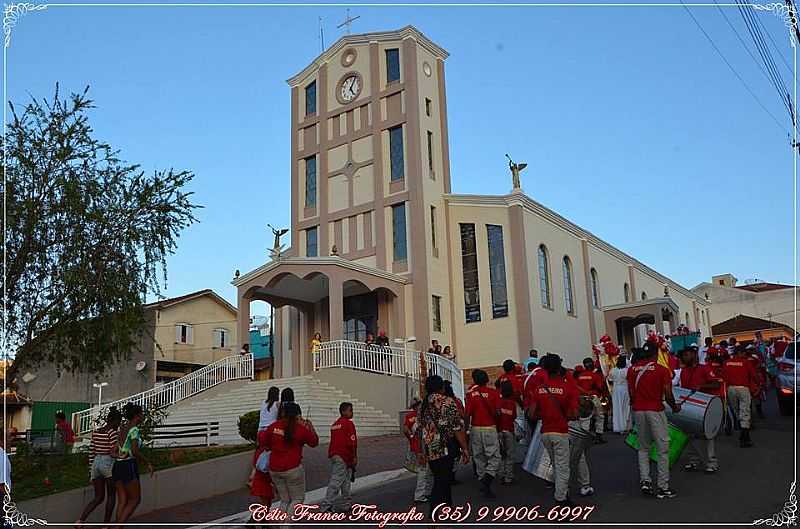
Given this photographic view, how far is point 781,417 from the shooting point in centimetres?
1547

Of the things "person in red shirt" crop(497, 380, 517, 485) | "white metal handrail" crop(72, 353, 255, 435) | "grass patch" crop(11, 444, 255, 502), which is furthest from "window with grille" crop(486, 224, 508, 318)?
"person in red shirt" crop(497, 380, 517, 485)

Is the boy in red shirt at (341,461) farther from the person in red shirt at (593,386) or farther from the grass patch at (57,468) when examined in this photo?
the person in red shirt at (593,386)

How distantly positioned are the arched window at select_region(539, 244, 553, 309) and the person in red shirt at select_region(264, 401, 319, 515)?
22215mm

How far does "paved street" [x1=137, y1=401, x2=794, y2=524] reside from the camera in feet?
25.3

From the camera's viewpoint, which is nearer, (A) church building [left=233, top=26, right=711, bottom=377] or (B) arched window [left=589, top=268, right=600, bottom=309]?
(A) church building [left=233, top=26, right=711, bottom=377]

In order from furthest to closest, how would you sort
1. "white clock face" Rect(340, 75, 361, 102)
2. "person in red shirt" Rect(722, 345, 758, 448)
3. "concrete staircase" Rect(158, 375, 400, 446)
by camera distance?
"white clock face" Rect(340, 75, 361, 102), "concrete staircase" Rect(158, 375, 400, 446), "person in red shirt" Rect(722, 345, 758, 448)

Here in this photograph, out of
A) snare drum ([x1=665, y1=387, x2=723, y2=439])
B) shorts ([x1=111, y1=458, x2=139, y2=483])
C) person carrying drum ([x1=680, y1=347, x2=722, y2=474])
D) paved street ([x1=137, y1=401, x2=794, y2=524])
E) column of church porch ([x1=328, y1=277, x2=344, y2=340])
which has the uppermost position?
column of church porch ([x1=328, y1=277, x2=344, y2=340])

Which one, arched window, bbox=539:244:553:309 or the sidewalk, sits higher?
arched window, bbox=539:244:553:309

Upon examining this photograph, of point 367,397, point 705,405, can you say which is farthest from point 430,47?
point 705,405

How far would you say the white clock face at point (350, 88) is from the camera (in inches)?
1206

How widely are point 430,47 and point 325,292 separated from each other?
36.0 ft

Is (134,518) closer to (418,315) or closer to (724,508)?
(724,508)

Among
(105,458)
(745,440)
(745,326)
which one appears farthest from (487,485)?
(745,326)

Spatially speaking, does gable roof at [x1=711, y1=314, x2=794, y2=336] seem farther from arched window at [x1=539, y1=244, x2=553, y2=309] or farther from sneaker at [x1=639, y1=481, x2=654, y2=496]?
sneaker at [x1=639, y1=481, x2=654, y2=496]
